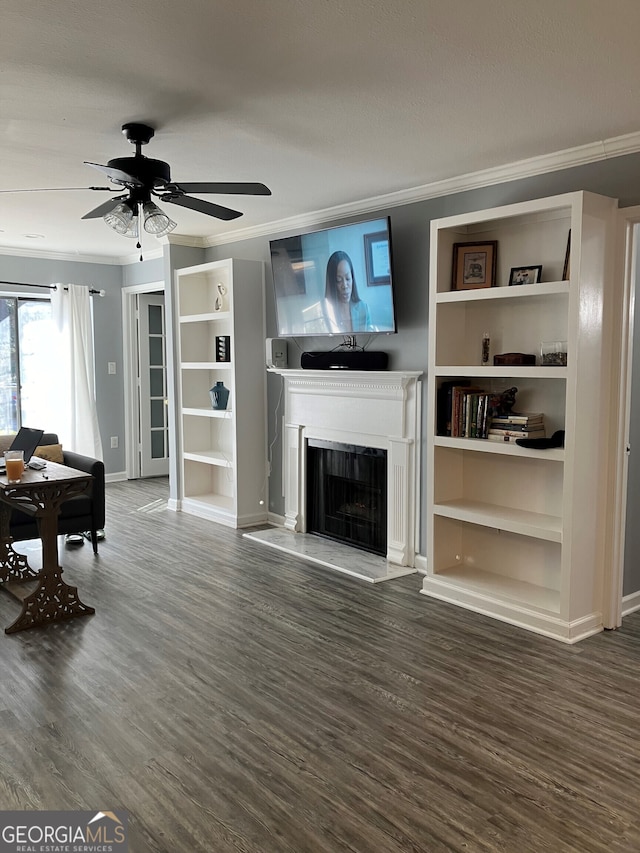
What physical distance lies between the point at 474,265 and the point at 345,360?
4.12 ft

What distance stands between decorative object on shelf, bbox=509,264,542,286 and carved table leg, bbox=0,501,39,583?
3427 mm

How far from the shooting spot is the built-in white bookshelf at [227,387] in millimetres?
5766

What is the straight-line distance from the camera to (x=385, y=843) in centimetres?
205

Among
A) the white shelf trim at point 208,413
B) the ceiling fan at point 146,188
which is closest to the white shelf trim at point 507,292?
the ceiling fan at point 146,188

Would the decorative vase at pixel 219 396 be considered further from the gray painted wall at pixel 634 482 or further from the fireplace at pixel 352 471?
the gray painted wall at pixel 634 482

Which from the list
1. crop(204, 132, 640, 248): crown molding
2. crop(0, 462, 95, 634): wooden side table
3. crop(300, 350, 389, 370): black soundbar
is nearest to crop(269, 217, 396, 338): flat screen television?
crop(300, 350, 389, 370): black soundbar

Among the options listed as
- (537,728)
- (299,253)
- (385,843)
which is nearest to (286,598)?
(537,728)

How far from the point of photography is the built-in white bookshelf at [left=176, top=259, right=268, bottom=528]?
5766mm

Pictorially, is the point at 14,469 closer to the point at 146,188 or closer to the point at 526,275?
the point at 146,188

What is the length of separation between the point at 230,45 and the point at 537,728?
273 centimetres

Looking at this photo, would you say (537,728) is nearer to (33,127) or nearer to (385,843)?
(385,843)

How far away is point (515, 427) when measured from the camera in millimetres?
3766

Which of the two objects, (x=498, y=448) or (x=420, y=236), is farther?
(x=420, y=236)

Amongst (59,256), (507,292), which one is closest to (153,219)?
(507,292)
